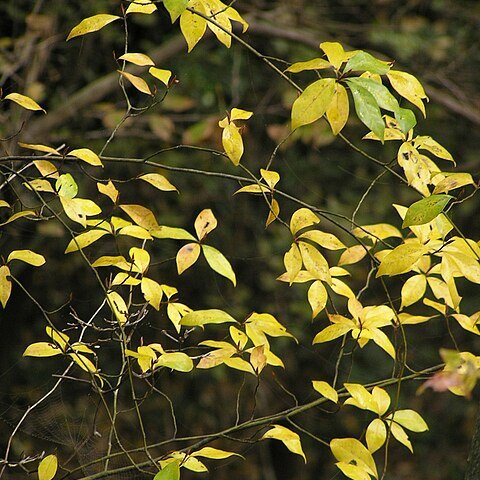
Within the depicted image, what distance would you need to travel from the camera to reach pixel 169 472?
2.60ft

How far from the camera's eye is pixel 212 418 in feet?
8.81

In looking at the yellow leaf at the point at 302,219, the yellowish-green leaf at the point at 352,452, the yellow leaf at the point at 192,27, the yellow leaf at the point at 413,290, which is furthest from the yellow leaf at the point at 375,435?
the yellow leaf at the point at 192,27

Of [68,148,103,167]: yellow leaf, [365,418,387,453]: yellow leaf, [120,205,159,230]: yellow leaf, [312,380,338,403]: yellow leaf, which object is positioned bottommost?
[365,418,387,453]: yellow leaf

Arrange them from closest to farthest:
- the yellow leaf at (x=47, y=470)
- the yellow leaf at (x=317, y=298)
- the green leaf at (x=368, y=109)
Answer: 1. the green leaf at (x=368, y=109)
2. the yellow leaf at (x=47, y=470)
3. the yellow leaf at (x=317, y=298)

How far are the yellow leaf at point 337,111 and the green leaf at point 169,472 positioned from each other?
37 centimetres

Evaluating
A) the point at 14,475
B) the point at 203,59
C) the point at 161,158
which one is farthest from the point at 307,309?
the point at 14,475

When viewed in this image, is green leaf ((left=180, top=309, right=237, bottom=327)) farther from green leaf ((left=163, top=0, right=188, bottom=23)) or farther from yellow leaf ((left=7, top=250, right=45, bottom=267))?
green leaf ((left=163, top=0, right=188, bottom=23))

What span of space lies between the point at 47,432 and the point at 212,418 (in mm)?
1638

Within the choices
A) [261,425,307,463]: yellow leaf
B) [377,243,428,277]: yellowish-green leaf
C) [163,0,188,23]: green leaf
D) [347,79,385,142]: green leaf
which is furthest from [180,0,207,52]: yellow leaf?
[261,425,307,463]: yellow leaf

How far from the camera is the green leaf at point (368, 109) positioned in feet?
2.43

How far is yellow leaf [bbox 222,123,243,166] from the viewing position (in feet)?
2.91

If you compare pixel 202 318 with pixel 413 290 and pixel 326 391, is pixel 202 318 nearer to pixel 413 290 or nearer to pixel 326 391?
pixel 326 391

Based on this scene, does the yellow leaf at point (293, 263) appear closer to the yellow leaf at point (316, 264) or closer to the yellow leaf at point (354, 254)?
the yellow leaf at point (316, 264)

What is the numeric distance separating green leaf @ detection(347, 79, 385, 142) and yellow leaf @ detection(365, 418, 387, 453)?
373 mm
